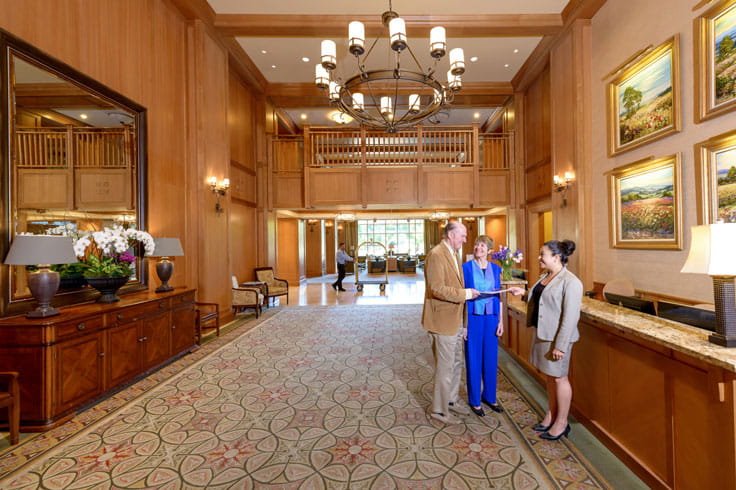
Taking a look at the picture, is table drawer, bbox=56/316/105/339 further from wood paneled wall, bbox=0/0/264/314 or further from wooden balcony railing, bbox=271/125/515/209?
wooden balcony railing, bbox=271/125/515/209

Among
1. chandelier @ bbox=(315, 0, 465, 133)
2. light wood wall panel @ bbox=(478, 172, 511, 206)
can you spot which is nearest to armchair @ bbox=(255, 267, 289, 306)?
chandelier @ bbox=(315, 0, 465, 133)

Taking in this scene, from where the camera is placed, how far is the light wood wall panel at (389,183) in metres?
8.59

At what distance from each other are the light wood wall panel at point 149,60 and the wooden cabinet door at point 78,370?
1804 millimetres

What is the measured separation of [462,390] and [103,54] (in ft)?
19.1

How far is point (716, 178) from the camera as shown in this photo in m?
3.27

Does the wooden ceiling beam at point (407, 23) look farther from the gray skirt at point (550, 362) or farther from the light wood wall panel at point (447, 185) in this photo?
the gray skirt at point (550, 362)

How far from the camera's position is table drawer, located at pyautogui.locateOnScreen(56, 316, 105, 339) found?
2795 mm

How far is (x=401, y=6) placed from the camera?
218 inches

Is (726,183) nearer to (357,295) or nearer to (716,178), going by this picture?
(716,178)

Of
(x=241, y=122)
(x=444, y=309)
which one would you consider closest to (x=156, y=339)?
(x=444, y=309)

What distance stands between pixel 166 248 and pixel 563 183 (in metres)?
6.75

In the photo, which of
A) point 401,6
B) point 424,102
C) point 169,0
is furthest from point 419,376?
point 424,102

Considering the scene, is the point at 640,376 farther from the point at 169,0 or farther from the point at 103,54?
the point at 169,0

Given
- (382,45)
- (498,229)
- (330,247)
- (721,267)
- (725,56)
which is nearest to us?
(721,267)
